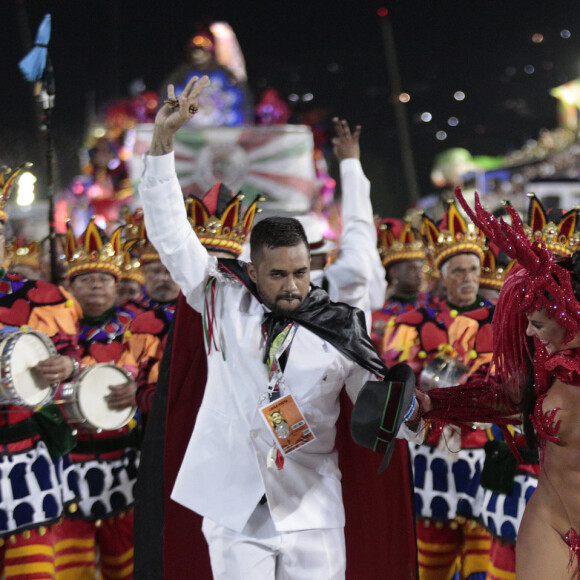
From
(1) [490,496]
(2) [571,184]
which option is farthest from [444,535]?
(2) [571,184]

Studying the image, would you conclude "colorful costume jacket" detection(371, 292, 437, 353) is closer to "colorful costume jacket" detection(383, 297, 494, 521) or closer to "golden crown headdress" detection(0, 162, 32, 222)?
"colorful costume jacket" detection(383, 297, 494, 521)

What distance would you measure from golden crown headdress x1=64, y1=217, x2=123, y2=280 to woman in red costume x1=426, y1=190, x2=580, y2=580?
3.84 meters

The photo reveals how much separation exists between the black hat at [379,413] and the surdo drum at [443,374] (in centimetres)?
150

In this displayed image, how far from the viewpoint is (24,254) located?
335 inches

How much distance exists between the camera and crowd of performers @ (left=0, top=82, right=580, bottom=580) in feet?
11.1

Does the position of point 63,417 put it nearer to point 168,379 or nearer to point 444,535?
point 168,379

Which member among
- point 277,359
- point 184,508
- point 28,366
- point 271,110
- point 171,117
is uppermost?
point 271,110

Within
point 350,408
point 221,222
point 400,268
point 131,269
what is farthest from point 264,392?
point 400,268

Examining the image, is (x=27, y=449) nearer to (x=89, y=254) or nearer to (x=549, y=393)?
(x=89, y=254)

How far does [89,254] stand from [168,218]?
3.01 metres

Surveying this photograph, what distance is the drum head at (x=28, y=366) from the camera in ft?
14.5

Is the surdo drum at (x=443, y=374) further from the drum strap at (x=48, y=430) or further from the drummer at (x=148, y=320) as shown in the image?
the drum strap at (x=48, y=430)

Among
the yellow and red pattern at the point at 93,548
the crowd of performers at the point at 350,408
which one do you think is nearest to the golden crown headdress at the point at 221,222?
the crowd of performers at the point at 350,408

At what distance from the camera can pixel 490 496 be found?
17.6ft
